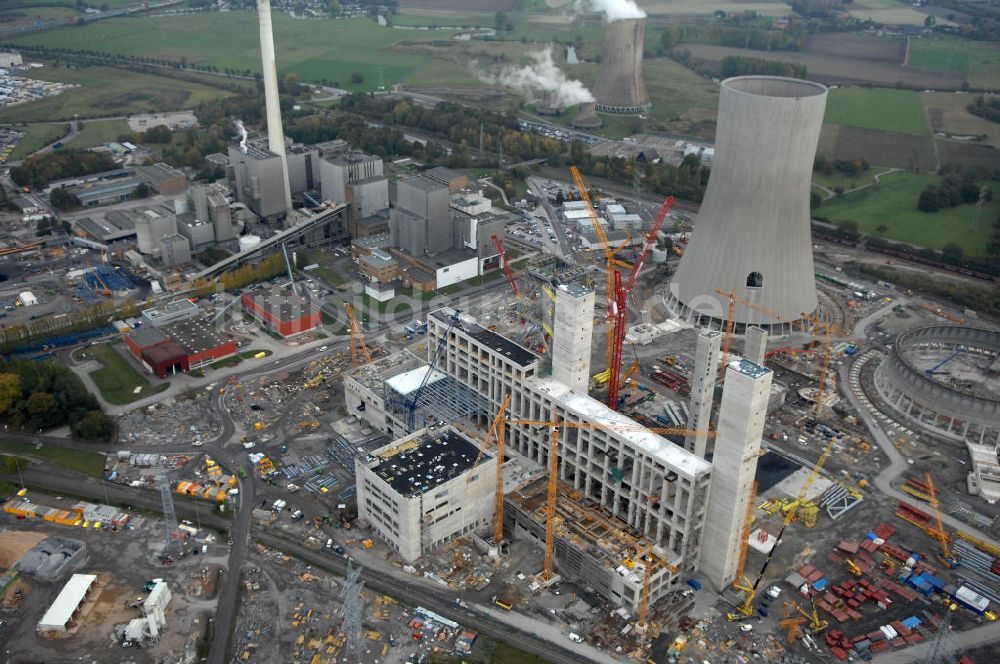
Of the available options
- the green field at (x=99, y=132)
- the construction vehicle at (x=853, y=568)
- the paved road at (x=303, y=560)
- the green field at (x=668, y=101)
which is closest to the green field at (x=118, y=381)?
the paved road at (x=303, y=560)

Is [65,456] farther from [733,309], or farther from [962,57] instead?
[962,57]

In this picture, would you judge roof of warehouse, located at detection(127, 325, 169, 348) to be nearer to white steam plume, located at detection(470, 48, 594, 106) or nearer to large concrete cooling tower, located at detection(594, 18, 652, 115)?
white steam plume, located at detection(470, 48, 594, 106)

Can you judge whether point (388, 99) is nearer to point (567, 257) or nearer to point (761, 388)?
point (567, 257)

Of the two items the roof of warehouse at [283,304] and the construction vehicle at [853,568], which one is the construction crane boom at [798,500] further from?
the roof of warehouse at [283,304]

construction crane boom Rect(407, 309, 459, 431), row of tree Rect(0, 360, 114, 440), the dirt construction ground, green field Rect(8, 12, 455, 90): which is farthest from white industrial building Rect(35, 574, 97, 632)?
green field Rect(8, 12, 455, 90)

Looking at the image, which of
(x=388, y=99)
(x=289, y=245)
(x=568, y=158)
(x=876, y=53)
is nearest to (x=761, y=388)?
(x=289, y=245)

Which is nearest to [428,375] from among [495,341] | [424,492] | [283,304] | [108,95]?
[495,341]
